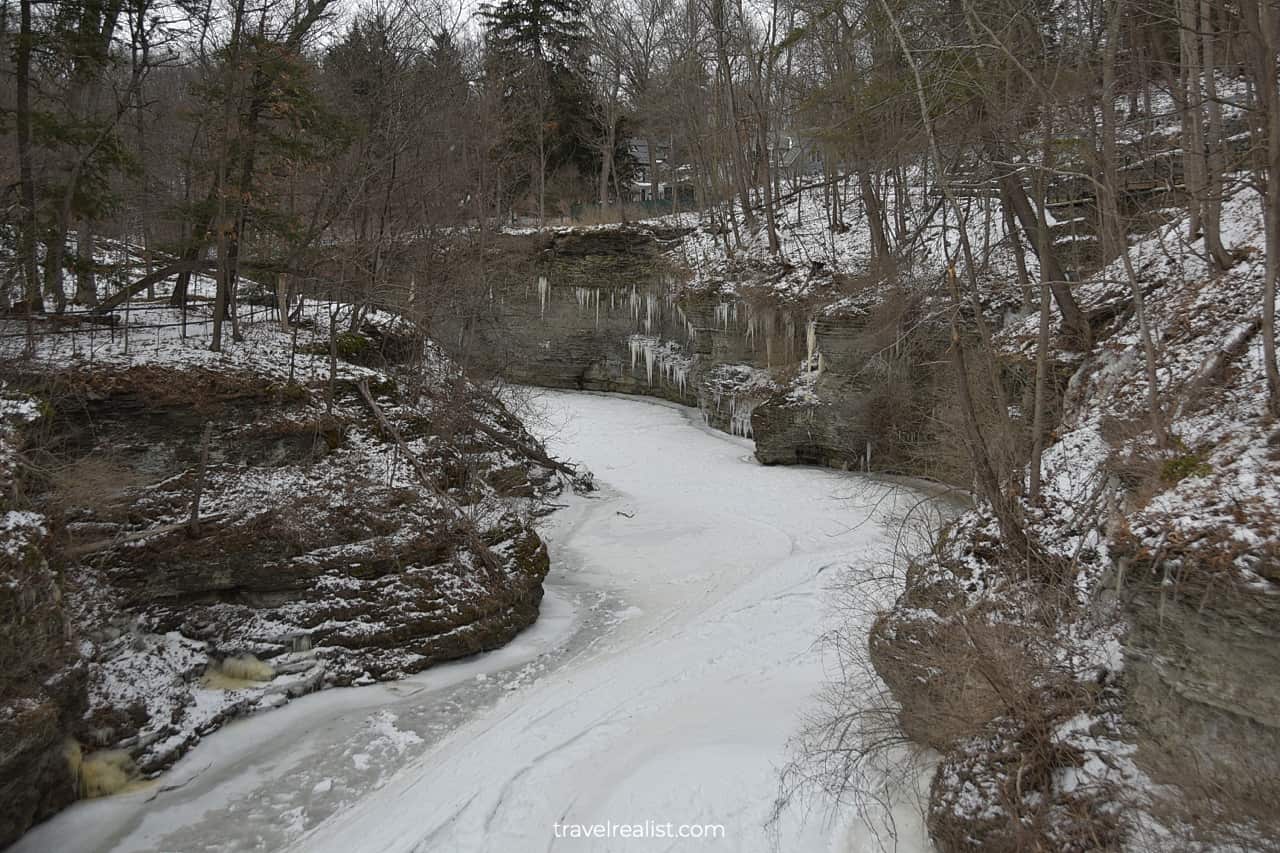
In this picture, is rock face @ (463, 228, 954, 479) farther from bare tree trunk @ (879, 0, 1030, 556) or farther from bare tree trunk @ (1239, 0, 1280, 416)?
bare tree trunk @ (1239, 0, 1280, 416)

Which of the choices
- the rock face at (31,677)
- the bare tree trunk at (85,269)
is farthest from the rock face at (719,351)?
the rock face at (31,677)

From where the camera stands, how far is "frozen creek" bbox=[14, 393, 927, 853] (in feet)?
25.0

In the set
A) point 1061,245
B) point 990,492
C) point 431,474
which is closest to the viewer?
point 990,492

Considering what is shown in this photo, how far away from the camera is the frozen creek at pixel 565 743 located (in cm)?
763

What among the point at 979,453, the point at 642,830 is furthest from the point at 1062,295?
the point at 642,830

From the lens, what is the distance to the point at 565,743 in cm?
890

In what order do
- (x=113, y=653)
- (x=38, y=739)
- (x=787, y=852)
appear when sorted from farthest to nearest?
1. (x=113, y=653)
2. (x=38, y=739)
3. (x=787, y=852)

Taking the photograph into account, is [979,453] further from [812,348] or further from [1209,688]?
[812,348]

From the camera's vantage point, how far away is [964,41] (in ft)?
34.7

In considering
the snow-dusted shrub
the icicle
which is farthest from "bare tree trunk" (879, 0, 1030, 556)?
the icicle

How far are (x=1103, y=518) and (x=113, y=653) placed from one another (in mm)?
10929

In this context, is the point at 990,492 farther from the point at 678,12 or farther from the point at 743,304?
the point at 678,12

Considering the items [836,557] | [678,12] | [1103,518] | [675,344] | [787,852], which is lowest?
[787,852]

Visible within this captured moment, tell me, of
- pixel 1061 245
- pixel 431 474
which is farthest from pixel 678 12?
pixel 431 474
